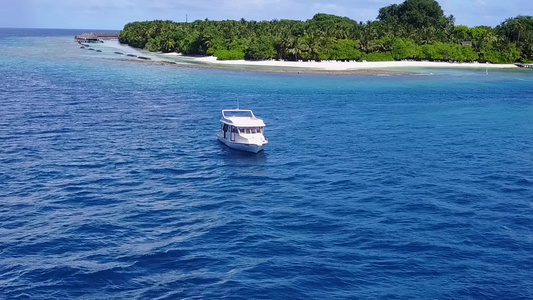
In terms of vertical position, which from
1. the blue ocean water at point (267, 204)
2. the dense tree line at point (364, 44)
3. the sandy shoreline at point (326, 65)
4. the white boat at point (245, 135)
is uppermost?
the dense tree line at point (364, 44)

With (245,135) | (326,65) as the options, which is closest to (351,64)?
(326,65)

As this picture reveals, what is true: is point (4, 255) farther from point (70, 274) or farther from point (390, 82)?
point (390, 82)

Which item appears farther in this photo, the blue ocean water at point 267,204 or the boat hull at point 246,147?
the boat hull at point 246,147

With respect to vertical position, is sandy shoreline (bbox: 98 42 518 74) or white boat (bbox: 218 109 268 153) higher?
sandy shoreline (bbox: 98 42 518 74)

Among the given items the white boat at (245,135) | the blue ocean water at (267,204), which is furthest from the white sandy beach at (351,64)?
the white boat at (245,135)

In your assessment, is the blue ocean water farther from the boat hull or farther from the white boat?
the white boat

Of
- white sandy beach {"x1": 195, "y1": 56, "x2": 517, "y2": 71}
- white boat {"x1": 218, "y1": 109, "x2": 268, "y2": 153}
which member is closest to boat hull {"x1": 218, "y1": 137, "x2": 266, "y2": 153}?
white boat {"x1": 218, "y1": 109, "x2": 268, "y2": 153}

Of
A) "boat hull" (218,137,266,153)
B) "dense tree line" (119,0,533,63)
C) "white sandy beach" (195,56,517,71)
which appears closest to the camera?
"boat hull" (218,137,266,153)

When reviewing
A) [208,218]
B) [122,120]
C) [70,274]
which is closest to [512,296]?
[208,218]

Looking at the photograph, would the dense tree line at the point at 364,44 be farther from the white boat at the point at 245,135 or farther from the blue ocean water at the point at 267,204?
the white boat at the point at 245,135
